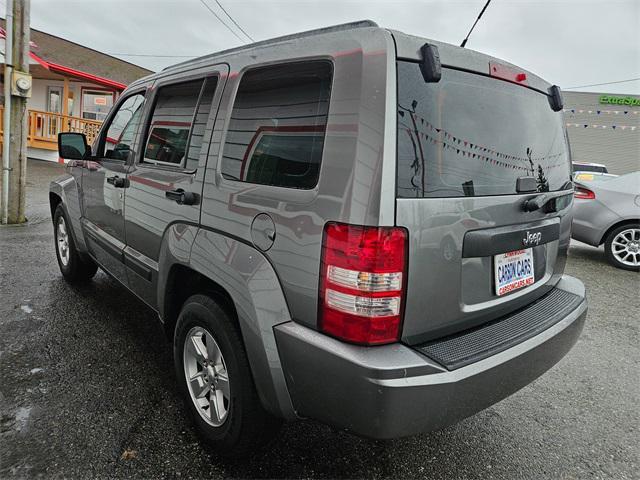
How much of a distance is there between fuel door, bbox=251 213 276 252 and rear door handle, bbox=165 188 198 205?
1.73 feet

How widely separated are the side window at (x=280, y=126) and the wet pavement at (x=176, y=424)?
1335mm

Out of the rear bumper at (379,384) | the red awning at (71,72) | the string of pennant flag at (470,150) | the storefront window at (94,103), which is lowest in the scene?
the rear bumper at (379,384)

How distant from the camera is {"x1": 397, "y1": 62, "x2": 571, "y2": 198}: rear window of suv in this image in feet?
5.46

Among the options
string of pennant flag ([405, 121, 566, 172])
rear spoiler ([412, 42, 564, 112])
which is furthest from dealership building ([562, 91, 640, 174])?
string of pennant flag ([405, 121, 566, 172])

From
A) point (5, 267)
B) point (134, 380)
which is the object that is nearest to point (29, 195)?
point (5, 267)

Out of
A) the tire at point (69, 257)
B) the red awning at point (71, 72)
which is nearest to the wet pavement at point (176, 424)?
the tire at point (69, 257)

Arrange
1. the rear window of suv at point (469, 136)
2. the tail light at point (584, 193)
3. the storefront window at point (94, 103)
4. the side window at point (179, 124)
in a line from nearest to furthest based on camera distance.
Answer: the rear window of suv at point (469, 136)
the side window at point (179, 124)
the tail light at point (584, 193)
the storefront window at point (94, 103)

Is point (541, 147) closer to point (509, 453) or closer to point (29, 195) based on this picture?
point (509, 453)

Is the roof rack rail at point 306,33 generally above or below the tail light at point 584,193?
above

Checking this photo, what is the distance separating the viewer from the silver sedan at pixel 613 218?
6.41 metres

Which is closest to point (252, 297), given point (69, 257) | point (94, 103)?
point (69, 257)

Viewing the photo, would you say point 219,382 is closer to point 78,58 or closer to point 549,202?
point 549,202

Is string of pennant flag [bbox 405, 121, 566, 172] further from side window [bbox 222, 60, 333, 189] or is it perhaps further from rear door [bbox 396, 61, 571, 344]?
side window [bbox 222, 60, 333, 189]

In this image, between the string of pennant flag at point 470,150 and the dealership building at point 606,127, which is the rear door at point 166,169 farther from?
the dealership building at point 606,127
